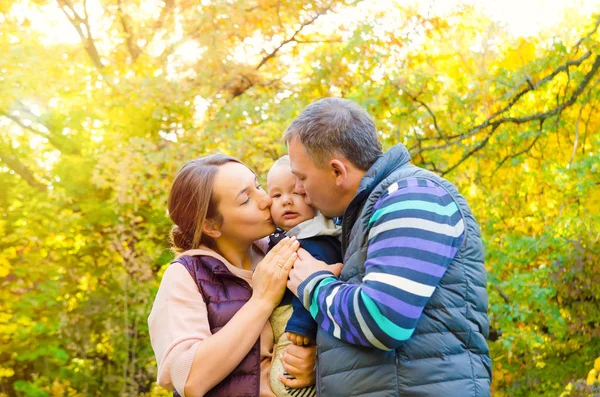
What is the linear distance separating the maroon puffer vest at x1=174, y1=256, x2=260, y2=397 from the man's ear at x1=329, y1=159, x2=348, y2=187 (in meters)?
0.48

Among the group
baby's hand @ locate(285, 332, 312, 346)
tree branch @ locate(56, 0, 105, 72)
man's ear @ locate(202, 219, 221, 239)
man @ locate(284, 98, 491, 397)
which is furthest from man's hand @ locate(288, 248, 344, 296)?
tree branch @ locate(56, 0, 105, 72)

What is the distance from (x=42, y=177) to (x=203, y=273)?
625 cm

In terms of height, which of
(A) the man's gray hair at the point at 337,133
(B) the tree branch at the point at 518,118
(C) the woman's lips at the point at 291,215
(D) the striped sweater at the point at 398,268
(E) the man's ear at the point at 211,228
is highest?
(B) the tree branch at the point at 518,118

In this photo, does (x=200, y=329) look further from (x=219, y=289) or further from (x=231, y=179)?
(x=231, y=179)

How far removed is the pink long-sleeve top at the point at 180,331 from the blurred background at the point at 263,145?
312 centimetres

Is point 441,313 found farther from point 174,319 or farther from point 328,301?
point 174,319

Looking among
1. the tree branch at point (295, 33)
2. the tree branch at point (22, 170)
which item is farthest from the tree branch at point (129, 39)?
the tree branch at point (22, 170)

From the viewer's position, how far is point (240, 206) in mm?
2250

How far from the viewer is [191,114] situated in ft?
26.9

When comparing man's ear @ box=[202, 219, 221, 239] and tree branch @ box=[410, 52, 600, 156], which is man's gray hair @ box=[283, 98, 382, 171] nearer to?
man's ear @ box=[202, 219, 221, 239]

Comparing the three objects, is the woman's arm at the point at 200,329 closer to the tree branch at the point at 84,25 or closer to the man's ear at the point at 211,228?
the man's ear at the point at 211,228

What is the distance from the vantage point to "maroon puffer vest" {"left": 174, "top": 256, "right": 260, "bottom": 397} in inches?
79.5

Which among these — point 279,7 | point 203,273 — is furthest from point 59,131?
point 203,273

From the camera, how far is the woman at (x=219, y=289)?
1962mm
